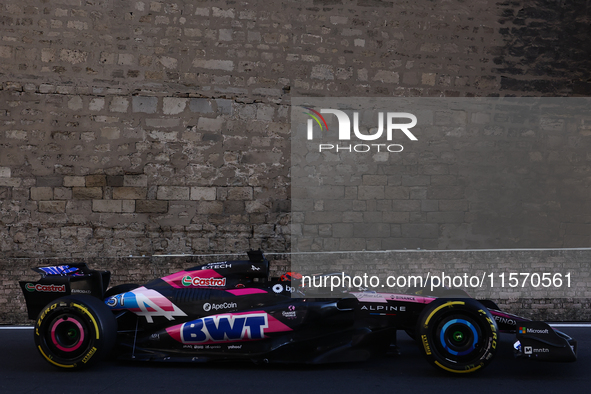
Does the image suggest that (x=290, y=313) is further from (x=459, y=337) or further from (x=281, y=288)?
(x=459, y=337)

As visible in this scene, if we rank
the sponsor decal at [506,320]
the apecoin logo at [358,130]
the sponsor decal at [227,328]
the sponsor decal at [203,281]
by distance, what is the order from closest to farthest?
1. the sponsor decal at [227,328]
2. the sponsor decal at [506,320]
3. the sponsor decal at [203,281]
4. the apecoin logo at [358,130]

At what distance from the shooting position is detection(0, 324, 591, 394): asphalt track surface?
398 cm

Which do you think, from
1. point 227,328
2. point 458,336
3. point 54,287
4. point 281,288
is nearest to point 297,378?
point 227,328

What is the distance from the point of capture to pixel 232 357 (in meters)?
4.52

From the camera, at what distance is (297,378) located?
432cm

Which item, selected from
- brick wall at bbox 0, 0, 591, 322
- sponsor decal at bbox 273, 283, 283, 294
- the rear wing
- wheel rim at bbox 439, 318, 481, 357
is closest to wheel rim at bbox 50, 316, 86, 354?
the rear wing

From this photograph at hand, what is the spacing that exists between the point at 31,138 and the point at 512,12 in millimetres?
8306

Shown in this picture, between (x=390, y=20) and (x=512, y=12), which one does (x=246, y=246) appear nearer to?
(x=390, y=20)

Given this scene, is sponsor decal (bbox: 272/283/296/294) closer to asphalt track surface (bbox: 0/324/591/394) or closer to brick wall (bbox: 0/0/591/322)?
asphalt track surface (bbox: 0/324/591/394)

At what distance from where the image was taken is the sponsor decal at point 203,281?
4902 mm

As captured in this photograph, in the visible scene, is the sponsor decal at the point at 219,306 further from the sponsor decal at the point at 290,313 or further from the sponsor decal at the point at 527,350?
the sponsor decal at the point at 527,350

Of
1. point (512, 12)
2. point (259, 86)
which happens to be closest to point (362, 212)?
point (259, 86)

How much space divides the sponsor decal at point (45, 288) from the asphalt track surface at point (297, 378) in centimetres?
67

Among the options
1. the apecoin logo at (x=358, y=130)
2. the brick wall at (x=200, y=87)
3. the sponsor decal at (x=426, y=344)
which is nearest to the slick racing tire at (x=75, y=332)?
the sponsor decal at (x=426, y=344)
